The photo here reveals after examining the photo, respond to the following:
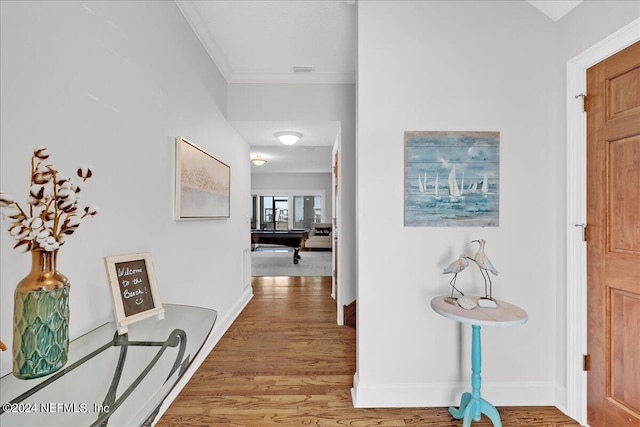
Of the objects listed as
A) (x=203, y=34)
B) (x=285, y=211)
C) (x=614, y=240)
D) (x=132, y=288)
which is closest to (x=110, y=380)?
(x=132, y=288)

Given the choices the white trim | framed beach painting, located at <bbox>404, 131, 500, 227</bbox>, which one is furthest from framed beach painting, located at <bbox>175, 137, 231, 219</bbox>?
the white trim

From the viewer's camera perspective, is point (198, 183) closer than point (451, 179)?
No

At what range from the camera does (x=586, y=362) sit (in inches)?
69.8

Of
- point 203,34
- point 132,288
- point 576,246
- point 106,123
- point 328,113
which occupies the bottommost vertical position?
point 132,288

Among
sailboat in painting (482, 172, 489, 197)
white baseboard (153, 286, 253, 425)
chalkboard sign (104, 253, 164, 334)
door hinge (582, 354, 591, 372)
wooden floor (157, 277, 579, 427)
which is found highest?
sailboat in painting (482, 172, 489, 197)

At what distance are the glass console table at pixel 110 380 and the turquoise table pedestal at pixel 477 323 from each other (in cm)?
124

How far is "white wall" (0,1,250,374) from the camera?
968mm

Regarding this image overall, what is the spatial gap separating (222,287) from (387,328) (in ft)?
5.91

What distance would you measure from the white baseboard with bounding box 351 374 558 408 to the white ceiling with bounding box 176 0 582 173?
2.38 meters

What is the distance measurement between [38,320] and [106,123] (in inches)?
36.6

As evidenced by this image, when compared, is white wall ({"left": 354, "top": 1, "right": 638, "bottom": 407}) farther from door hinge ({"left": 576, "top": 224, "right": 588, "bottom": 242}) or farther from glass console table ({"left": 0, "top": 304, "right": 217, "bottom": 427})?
glass console table ({"left": 0, "top": 304, "right": 217, "bottom": 427})

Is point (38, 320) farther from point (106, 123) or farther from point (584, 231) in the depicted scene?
point (584, 231)

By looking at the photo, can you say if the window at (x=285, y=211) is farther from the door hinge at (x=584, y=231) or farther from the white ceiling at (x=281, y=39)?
the door hinge at (x=584, y=231)

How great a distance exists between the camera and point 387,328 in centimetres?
194
